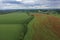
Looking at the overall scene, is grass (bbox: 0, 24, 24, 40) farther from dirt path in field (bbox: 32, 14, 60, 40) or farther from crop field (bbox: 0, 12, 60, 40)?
dirt path in field (bbox: 32, 14, 60, 40)

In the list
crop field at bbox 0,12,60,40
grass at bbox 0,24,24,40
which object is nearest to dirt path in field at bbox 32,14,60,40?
crop field at bbox 0,12,60,40

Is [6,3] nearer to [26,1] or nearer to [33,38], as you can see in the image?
[26,1]

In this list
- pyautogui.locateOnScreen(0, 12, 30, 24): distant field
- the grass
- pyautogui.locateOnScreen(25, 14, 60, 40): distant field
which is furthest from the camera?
pyautogui.locateOnScreen(0, 12, 30, 24): distant field

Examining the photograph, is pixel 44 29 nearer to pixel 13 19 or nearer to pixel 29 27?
pixel 29 27

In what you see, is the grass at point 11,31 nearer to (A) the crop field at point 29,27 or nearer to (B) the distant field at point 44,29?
(A) the crop field at point 29,27

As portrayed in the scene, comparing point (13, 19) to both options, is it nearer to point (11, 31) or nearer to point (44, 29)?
point (11, 31)

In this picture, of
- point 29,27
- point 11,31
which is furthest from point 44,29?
point 11,31

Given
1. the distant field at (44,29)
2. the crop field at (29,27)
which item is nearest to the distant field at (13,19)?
the crop field at (29,27)

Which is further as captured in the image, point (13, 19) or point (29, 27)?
point (13, 19)
